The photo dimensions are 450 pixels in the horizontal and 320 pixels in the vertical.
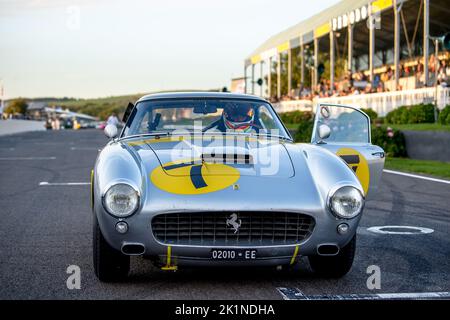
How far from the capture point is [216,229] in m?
5.14

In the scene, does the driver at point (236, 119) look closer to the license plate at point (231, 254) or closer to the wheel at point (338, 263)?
the wheel at point (338, 263)

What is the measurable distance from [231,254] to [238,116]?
2.04 metres

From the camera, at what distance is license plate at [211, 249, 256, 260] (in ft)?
16.7

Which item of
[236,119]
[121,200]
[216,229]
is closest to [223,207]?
[216,229]

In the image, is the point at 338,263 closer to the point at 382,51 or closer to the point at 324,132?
the point at 324,132

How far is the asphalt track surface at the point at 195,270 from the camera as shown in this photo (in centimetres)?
520

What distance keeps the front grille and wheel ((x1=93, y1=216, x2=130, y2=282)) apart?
1.33 feet

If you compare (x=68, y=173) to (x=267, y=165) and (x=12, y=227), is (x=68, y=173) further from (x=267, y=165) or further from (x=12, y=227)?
(x=267, y=165)

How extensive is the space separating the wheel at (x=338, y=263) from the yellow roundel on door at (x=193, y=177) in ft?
2.97

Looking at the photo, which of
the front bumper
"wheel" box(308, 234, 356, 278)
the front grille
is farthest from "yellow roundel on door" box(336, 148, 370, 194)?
the front grille

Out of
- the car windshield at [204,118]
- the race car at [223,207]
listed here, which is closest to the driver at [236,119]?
the car windshield at [204,118]

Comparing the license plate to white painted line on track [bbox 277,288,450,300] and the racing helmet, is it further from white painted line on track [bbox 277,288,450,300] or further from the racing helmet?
the racing helmet

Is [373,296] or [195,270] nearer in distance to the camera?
[373,296]

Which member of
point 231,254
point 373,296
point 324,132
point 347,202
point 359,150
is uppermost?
point 324,132
